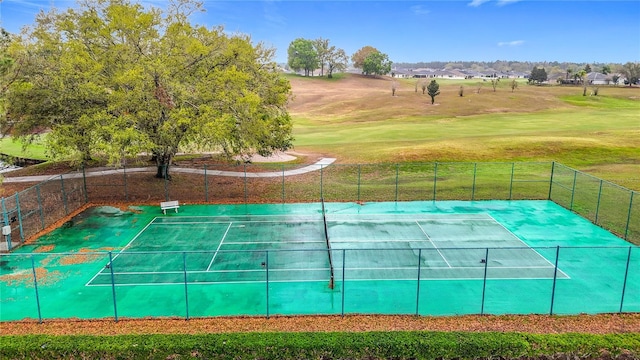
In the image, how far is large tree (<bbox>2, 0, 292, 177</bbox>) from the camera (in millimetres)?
25188

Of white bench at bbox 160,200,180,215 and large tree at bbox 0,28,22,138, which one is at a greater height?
large tree at bbox 0,28,22,138

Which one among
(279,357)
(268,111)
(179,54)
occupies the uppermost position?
(179,54)

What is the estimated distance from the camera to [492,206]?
91.0 feet

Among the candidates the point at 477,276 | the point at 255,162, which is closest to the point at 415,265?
the point at 477,276

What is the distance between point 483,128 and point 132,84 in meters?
43.1

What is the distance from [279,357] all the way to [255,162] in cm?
2755

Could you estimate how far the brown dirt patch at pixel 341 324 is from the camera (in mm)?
14211

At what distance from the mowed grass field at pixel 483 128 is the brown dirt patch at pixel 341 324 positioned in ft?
66.7

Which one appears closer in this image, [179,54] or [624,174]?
[179,54]

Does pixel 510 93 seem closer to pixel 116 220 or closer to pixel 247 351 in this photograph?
pixel 116 220

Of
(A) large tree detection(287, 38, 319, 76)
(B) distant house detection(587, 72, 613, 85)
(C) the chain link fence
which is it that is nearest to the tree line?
(A) large tree detection(287, 38, 319, 76)

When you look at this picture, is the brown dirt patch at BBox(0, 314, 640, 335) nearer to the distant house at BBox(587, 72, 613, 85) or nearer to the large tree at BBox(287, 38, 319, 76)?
the large tree at BBox(287, 38, 319, 76)

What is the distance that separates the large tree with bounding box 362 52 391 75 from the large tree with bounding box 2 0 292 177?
11884 centimetres

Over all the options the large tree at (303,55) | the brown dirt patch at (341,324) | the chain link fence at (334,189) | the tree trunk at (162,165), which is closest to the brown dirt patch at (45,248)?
the chain link fence at (334,189)
